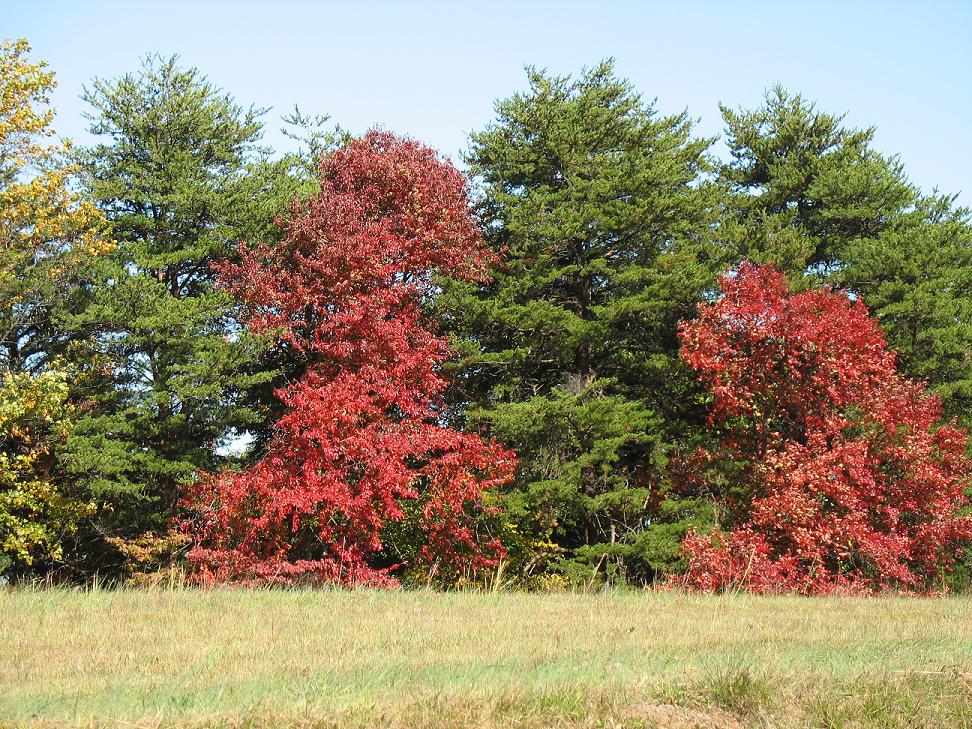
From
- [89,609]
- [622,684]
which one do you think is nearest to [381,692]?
[622,684]

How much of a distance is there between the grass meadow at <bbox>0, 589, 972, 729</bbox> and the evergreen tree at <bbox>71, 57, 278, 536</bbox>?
28.7ft

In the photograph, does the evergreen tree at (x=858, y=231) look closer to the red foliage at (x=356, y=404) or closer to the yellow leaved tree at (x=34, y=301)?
the red foliage at (x=356, y=404)

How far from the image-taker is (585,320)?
75.8 ft

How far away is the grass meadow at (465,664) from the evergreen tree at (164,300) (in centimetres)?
874

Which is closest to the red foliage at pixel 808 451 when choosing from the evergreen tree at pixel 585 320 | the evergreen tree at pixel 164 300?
the evergreen tree at pixel 585 320

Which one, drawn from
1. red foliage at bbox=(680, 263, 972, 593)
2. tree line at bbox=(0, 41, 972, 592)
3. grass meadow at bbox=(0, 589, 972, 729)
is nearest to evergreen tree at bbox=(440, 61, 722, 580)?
tree line at bbox=(0, 41, 972, 592)

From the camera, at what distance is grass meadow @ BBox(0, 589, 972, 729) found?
5684 mm

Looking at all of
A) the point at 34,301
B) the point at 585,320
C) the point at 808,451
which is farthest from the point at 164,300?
the point at 808,451

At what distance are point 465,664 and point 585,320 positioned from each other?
54.3 ft

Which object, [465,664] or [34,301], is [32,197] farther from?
[465,664]

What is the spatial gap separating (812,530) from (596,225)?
908cm

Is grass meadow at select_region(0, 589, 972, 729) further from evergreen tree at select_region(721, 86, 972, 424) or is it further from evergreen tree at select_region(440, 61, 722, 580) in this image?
evergreen tree at select_region(721, 86, 972, 424)

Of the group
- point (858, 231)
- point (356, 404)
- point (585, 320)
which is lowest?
point (356, 404)

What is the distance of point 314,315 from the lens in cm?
2102
